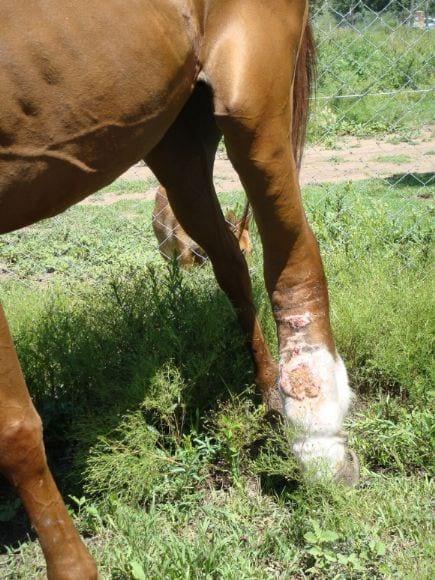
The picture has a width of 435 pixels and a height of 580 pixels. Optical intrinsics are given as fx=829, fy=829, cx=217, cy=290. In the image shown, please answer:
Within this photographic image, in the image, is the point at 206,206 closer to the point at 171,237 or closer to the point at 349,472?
the point at 349,472

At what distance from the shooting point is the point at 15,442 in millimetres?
2273

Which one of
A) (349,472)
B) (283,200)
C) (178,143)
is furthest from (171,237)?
(349,472)

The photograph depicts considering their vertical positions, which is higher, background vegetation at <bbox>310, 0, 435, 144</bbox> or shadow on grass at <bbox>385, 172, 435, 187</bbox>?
background vegetation at <bbox>310, 0, 435, 144</bbox>

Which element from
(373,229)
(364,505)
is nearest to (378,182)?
(373,229)

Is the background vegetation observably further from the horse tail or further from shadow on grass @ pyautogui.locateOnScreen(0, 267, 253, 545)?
shadow on grass @ pyautogui.locateOnScreen(0, 267, 253, 545)

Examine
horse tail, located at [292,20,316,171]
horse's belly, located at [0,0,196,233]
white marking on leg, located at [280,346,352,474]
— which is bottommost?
white marking on leg, located at [280,346,352,474]

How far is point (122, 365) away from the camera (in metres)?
3.26

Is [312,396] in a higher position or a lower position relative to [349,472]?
higher

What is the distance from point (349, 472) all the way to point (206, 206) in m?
1.19

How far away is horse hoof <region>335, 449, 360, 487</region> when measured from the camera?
9.05 ft

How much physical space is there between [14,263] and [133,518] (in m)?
3.27

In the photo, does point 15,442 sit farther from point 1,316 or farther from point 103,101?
point 103,101

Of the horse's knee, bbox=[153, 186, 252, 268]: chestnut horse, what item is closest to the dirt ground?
bbox=[153, 186, 252, 268]: chestnut horse

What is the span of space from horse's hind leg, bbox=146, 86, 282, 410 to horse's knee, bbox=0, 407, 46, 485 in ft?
3.52
